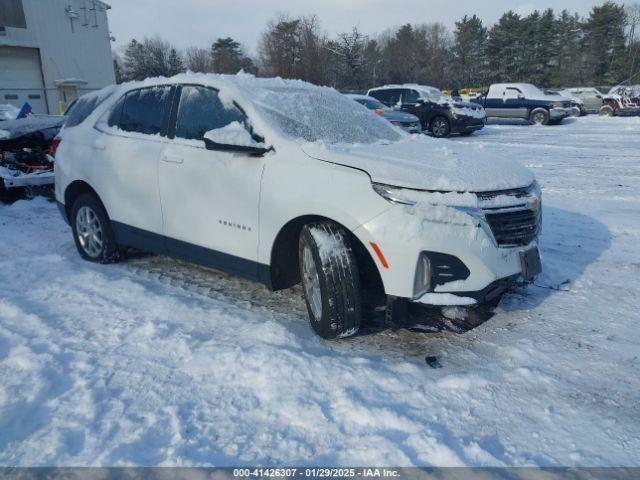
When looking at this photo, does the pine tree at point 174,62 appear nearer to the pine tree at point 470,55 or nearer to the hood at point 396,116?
the pine tree at point 470,55

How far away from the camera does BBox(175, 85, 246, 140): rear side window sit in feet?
12.2

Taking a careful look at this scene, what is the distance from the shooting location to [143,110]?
4.31 meters

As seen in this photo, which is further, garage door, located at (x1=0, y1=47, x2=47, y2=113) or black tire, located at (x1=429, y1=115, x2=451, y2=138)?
garage door, located at (x1=0, y1=47, x2=47, y2=113)

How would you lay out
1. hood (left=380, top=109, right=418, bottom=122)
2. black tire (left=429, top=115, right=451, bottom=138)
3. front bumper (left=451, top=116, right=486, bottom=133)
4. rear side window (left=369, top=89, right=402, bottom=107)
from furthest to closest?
1. rear side window (left=369, top=89, right=402, bottom=107)
2. black tire (left=429, top=115, right=451, bottom=138)
3. front bumper (left=451, top=116, right=486, bottom=133)
4. hood (left=380, top=109, right=418, bottom=122)

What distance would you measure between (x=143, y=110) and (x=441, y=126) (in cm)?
1402

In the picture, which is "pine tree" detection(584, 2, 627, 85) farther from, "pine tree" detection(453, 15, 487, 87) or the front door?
the front door

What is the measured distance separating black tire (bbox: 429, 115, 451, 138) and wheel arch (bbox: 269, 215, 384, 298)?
559 inches

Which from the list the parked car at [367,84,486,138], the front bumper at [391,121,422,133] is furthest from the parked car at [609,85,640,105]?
the front bumper at [391,121,422,133]

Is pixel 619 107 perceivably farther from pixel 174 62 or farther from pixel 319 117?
pixel 174 62

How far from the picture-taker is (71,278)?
4.39 m

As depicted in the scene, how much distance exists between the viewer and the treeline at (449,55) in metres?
43.7

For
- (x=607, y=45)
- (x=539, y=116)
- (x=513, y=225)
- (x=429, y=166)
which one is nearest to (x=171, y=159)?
(x=429, y=166)

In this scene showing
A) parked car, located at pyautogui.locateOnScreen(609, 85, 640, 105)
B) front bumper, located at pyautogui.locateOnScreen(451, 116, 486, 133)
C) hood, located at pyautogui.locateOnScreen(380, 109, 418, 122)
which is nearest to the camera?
hood, located at pyautogui.locateOnScreen(380, 109, 418, 122)

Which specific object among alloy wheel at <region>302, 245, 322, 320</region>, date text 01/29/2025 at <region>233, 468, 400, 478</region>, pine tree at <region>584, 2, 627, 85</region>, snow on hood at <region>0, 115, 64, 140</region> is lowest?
date text 01/29/2025 at <region>233, 468, 400, 478</region>
